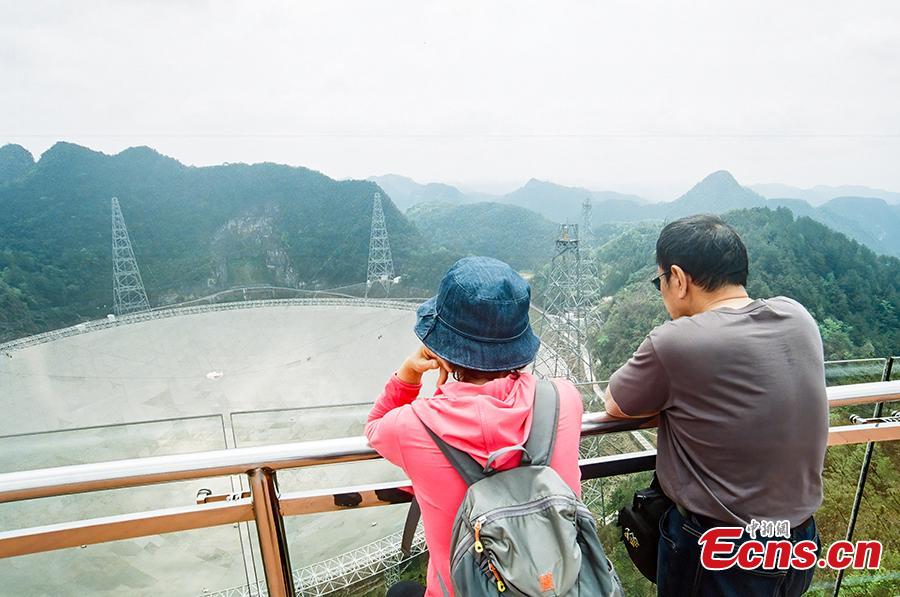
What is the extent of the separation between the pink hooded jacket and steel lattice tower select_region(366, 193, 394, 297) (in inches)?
768

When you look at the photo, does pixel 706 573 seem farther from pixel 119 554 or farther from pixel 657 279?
pixel 119 554

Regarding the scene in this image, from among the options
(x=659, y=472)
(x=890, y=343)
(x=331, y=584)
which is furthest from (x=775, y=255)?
(x=659, y=472)

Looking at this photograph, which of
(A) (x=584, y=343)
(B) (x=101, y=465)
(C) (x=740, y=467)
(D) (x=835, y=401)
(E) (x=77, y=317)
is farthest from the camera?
(E) (x=77, y=317)

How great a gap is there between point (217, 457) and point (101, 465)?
181 mm

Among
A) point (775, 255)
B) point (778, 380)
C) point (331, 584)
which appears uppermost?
point (778, 380)

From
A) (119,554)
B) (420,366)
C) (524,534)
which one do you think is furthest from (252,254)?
(524,534)

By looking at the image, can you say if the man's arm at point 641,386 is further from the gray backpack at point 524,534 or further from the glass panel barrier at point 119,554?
the glass panel barrier at point 119,554

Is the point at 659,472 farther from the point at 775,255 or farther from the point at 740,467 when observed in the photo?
the point at 775,255

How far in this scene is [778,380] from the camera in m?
0.82

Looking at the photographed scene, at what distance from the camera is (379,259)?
69.7ft

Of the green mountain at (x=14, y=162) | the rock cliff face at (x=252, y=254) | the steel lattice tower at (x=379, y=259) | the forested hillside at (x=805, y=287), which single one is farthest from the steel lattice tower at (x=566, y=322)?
the green mountain at (x=14, y=162)

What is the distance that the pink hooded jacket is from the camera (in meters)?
0.65

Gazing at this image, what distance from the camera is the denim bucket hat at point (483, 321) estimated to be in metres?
0.74

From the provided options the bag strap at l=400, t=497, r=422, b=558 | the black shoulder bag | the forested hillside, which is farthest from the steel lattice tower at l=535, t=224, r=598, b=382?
the bag strap at l=400, t=497, r=422, b=558
